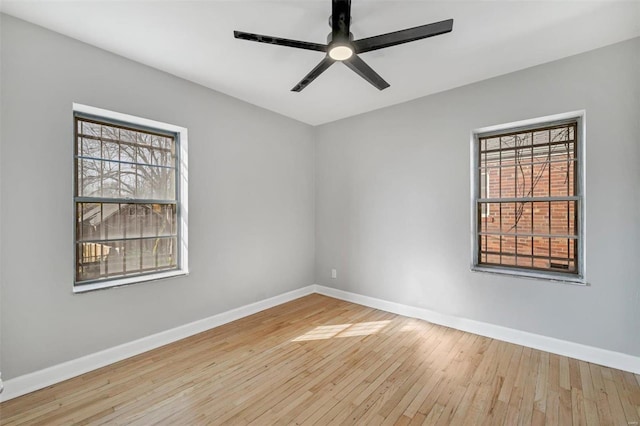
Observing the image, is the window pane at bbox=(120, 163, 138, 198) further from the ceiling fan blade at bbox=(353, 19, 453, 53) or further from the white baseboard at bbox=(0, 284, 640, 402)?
the ceiling fan blade at bbox=(353, 19, 453, 53)

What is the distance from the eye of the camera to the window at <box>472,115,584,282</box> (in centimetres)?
272

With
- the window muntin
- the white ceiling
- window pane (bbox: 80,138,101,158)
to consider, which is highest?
the white ceiling

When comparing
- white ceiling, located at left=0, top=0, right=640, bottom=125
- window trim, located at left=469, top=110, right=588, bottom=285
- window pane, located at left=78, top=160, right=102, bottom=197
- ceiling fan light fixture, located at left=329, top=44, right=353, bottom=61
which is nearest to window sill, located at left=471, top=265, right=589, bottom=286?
window trim, located at left=469, top=110, right=588, bottom=285

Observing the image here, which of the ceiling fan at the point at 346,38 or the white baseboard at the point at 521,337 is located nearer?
the ceiling fan at the point at 346,38

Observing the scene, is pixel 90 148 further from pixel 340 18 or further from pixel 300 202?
pixel 300 202

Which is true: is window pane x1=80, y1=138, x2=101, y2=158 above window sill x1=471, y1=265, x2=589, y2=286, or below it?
above

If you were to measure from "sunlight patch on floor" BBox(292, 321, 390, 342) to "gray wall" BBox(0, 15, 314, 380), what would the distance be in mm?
1019

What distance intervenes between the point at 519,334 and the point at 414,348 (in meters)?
1.08

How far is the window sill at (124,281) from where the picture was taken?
7.87 feet

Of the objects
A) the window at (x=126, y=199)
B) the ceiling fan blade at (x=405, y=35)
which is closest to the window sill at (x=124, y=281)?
the window at (x=126, y=199)

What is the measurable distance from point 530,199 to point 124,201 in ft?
13.3

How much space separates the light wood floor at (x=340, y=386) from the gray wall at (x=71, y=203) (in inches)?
15.5

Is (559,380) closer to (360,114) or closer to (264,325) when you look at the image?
(264,325)

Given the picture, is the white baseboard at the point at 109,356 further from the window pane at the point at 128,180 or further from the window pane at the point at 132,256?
the window pane at the point at 128,180
